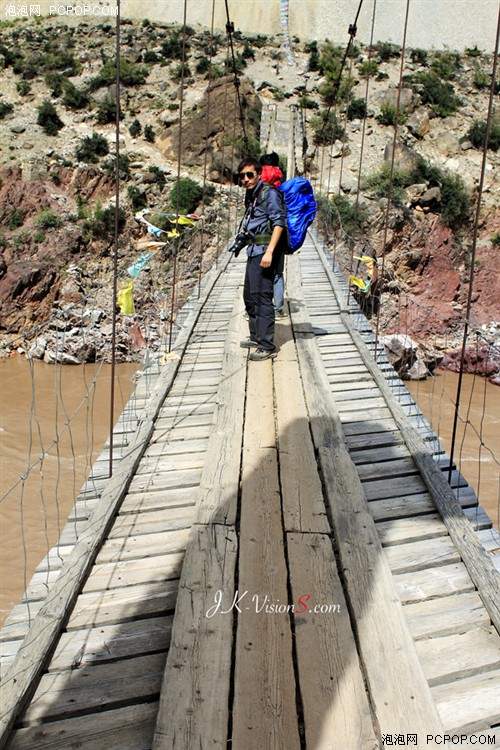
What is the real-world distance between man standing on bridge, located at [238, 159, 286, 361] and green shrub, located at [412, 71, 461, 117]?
60.0 ft

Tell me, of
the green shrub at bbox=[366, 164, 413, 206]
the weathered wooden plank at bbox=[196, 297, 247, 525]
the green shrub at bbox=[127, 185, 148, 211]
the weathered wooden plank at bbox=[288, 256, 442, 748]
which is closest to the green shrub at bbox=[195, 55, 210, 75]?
the green shrub at bbox=[127, 185, 148, 211]

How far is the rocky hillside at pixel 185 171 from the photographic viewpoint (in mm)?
11945

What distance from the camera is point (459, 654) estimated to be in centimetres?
143

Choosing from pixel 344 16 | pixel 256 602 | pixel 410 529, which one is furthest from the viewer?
pixel 344 16

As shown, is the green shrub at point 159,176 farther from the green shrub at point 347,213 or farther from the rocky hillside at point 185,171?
the green shrub at point 347,213

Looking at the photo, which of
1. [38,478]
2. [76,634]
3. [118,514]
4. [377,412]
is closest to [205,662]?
[76,634]

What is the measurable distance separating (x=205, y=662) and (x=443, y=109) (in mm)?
20997

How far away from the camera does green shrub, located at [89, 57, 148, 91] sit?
61.9 ft

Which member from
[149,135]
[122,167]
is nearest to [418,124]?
[149,135]

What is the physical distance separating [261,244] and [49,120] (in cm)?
1619

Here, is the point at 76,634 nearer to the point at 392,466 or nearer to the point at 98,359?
the point at 392,466

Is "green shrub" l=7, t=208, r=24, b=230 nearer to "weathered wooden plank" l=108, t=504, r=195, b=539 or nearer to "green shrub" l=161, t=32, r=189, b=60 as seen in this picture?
"green shrub" l=161, t=32, r=189, b=60

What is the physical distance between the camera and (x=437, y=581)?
1712 mm

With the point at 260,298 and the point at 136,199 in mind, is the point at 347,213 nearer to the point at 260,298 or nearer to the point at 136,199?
the point at 136,199
